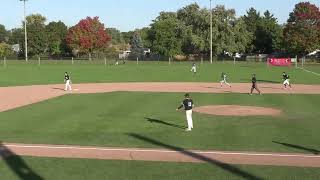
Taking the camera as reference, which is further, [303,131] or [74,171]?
[303,131]

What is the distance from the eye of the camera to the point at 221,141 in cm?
1748

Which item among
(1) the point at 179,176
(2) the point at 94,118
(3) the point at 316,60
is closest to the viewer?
(1) the point at 179,176

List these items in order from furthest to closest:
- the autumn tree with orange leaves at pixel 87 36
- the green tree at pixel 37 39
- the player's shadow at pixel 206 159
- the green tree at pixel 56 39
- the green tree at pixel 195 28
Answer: the green tree at pixel 56 39 < the green tree at pixel 37 39 < the autumn tree with orange leaves at pixel 87 36 < the green tree at pixel 195 28 < the player's shadow at pixel 206 159

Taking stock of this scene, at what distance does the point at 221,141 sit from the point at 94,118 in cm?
766

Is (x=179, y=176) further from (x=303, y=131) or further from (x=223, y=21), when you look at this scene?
(x=223, y=21)

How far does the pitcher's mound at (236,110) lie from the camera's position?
2483cm

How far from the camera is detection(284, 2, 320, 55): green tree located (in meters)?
91.0

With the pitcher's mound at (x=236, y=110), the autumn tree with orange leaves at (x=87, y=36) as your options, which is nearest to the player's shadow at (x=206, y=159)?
the pitcher's mound at (x=236, y=110)

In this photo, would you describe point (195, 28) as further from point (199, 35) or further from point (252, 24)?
point (252, 24)

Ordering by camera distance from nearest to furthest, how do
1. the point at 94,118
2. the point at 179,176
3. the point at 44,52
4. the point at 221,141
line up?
the point at 179,176
the point at 221,141
the point at 94,118
the point at 44,52

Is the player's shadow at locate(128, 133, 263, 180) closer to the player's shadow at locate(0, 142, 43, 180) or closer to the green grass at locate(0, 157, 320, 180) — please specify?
the green grass at locate(0, 157, 320, 180)

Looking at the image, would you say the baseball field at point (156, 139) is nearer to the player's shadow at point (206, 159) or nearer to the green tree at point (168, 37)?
the player's shadow at point (206, 159)

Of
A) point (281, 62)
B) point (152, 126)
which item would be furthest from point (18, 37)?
point (152, 126)

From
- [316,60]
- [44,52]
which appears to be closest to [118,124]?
[316,60]
